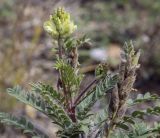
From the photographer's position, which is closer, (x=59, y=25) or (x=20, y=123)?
(x=59, y=25)

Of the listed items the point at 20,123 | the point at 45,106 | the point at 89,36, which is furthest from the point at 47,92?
the point at 89,36

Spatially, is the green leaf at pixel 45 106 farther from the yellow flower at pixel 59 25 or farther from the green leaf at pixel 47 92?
the yellow flower at pixel 59 25

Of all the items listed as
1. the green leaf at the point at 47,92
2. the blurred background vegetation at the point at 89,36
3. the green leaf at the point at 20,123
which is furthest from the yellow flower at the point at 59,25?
the blurred background vegetation at the point at 89,36

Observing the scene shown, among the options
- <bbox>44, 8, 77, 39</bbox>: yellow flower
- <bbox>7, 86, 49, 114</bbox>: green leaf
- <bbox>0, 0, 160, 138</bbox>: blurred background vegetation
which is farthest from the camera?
<bbox>0, 0, 160, 138</bbox>: blurred background vegetation

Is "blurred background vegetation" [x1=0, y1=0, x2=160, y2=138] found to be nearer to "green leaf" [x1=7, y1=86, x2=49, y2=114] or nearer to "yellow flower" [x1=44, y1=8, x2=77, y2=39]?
"green leaf" [x1=7, y1=86, x2=49, y2=114]

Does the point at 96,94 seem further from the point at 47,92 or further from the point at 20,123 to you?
the point at 20,123

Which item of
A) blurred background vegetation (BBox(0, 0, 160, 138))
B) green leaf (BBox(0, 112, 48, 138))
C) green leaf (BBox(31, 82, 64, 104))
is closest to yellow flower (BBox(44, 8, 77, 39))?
green leaf (BBox(31, 82, 64, 104))

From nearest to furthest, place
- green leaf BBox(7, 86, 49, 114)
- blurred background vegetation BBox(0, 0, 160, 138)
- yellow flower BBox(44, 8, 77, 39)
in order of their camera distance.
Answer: yellow flower BBox(44, 8, 77, 39), green leaf BBox(7, 86, 49, 114), blurred background vegetation BBox(0, 0, 160, 138)
